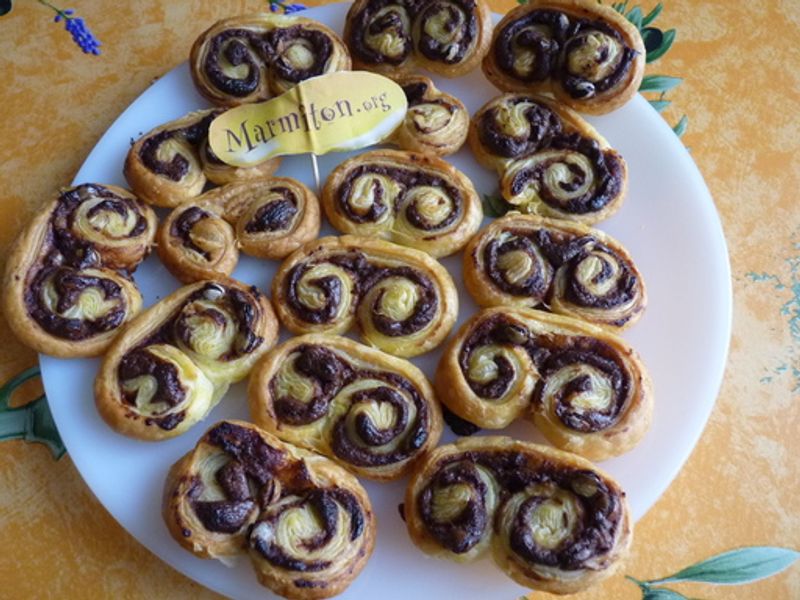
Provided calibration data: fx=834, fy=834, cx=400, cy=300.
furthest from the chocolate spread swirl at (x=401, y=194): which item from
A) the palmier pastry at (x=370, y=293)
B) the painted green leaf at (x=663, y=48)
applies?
the painted green leaf at (x=663, y=48)

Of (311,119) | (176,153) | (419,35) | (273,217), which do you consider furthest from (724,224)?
(176,153)

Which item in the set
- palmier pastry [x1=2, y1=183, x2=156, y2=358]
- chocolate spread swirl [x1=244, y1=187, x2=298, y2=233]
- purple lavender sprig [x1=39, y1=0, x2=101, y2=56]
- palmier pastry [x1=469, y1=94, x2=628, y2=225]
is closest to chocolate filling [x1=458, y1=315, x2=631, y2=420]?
palmier pastry [x1=469, y1=94, x2=628, y2=225]

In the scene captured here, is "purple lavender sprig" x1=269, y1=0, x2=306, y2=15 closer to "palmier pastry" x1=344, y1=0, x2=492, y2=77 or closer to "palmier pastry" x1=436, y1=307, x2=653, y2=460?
"palmier pastry" x1=344, y1=0, x2=492, y2=77

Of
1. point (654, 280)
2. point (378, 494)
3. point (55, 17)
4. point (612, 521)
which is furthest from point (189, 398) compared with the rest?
point (55, 17)

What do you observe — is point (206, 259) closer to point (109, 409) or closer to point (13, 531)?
point (109, 409)

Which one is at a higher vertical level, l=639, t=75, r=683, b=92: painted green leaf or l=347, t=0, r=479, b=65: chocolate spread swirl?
l=347, t=0, r=479, b=65: chocolate spread swirl

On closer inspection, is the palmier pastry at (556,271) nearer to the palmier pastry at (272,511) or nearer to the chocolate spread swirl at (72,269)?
the palmier pastry at (272,511)
